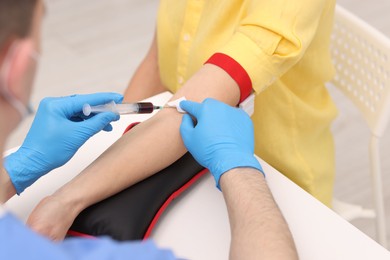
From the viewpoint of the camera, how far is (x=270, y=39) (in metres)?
1.20

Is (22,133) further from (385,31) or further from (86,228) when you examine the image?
(385,31)

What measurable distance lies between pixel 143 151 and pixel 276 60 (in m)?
0.32

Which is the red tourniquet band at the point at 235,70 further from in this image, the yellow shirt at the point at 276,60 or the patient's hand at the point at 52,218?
the patient's hand at the point at 52,218

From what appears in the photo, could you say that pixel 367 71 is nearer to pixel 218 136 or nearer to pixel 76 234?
pixel 218 136

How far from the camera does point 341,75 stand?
4.99 ft

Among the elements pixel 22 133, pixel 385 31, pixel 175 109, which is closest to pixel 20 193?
pixel 175 109

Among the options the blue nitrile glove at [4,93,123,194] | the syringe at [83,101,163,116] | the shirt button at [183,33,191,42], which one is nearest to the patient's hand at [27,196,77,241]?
the blue nitrile glove at [4,93,123,194]

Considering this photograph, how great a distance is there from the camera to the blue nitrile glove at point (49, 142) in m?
1.16

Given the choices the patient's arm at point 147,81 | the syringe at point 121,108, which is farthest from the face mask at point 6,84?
the patient's arm at point 147,81

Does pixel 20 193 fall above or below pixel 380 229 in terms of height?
above

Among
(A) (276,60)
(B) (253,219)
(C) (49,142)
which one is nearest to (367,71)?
(A) (276,60)

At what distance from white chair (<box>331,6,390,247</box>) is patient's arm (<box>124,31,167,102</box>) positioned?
1.49 ft

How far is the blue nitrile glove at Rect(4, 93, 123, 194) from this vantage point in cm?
116

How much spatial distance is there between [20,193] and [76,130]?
164 millimetres
